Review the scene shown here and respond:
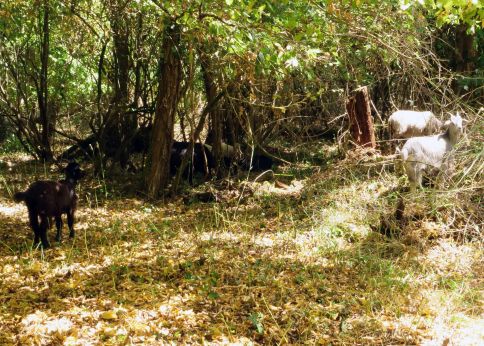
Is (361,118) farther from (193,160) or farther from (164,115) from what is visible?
(164,115)

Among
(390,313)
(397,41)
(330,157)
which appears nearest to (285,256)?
(390,313)

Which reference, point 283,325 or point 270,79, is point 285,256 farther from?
point 270,79

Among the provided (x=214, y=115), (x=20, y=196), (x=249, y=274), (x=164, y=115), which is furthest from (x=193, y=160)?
(x=249, y=274)

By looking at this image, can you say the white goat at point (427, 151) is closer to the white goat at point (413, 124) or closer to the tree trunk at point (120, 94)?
the white goat at point (413, 124)

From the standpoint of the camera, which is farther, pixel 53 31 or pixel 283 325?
pixel 53 31

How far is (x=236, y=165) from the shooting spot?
950 centimetres

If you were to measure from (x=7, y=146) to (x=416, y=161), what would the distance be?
9.24 m

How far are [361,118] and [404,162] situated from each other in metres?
2.94

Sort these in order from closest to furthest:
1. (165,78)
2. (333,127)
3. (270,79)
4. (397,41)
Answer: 1. (397,41)
2. (165,78)
3. (270,79)
4. (333,127)

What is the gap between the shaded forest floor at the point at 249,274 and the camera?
4.46 meters

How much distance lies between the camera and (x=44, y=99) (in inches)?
400

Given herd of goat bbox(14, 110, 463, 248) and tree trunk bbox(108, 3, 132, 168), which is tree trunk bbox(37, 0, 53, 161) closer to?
tree trunk bbox(108, 3, 132, 168)

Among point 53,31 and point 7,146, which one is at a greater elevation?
point 53,31

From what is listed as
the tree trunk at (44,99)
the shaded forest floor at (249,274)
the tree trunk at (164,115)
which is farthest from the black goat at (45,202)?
the tree trunk at (44,99)
